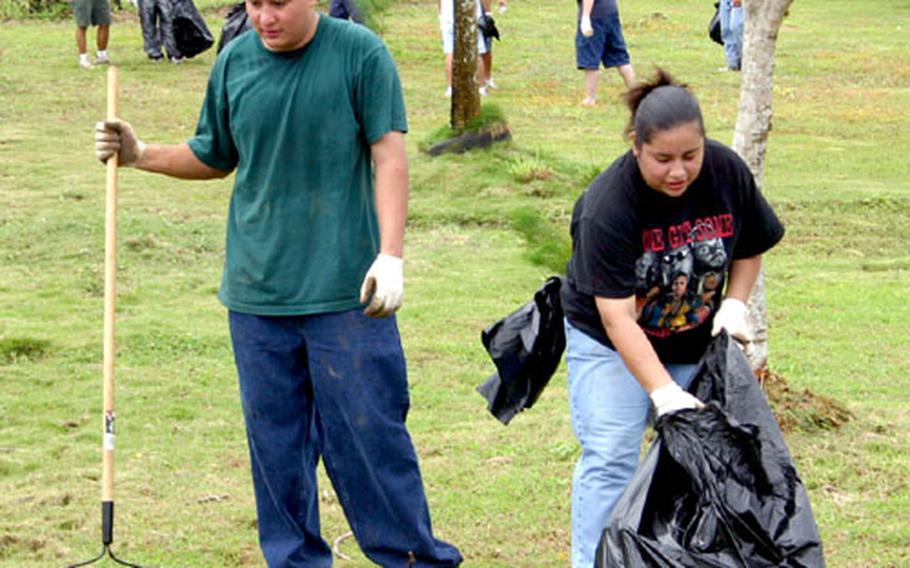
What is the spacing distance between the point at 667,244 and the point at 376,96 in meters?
0.85

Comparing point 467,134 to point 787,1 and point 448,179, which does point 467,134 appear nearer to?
point 448,179

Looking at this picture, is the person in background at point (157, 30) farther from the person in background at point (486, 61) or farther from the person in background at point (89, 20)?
the person in background at point (486, 61)

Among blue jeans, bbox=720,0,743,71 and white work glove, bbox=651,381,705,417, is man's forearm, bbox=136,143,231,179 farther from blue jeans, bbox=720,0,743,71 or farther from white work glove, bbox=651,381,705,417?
blue jeans, bbox=720,0,743,71

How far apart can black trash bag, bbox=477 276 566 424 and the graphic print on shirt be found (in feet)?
1.19

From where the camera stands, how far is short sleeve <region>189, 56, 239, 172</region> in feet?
13.8

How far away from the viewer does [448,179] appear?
11469mm

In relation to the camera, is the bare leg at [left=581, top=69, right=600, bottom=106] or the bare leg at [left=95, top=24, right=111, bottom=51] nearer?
the bare leg at [left=581, top=69, right=600, bottom=106]

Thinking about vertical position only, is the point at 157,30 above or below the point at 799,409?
below

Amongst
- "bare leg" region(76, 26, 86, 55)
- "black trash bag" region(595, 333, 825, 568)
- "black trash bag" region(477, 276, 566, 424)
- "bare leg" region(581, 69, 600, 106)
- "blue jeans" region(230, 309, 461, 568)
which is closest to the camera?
"black trash bag" region(595, 333, 825, 568)

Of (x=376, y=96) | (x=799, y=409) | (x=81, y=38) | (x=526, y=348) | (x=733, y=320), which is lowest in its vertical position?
(x=81, y=38)

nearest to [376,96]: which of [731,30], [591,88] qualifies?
[591,88]

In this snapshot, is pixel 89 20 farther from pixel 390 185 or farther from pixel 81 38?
pixel 390 185

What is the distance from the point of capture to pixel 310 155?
13.5 feet

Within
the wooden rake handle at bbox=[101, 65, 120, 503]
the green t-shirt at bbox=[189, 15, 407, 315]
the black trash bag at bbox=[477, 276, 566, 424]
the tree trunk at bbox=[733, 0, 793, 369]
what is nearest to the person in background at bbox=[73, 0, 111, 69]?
the tree trunk at bbox=[733, 0, 793, 369]
